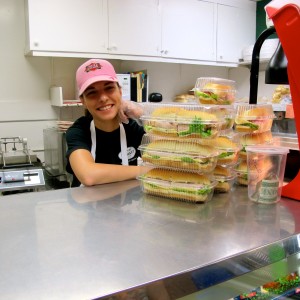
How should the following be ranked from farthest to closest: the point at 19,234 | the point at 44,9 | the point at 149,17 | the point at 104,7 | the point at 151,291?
the point at 149,17 < the point at 104,7 < the point at 44,9 < the point at 19,234 < the point at 151,291

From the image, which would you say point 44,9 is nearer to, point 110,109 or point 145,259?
point 110,109

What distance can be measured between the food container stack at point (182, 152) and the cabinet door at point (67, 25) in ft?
6.17

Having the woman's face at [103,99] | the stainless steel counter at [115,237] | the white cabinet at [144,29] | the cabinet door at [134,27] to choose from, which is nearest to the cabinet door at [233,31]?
the white cabinet at [144,29]

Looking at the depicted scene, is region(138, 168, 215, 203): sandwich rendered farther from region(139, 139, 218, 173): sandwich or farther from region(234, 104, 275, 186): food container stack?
region(234, 104, 275, 186): food container stack

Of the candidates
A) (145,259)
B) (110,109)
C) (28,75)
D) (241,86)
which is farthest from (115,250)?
(241,86)

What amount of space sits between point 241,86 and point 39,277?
141 inches

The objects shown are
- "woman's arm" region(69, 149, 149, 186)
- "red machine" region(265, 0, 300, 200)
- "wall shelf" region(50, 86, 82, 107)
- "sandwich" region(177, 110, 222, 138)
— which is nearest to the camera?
"red machine" region(265, 0, 300, 200)

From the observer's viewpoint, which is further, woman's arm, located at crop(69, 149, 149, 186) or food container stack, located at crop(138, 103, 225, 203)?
woman's arm, located at crop(69, 149, 149, 186)

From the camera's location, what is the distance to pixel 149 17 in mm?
2863

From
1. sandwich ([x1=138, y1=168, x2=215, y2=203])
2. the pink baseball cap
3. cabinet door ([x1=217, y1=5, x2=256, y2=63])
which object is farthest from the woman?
cabinet door ([x1=217, y1=5, x2=256, y2=63])

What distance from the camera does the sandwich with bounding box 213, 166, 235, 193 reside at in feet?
2.86

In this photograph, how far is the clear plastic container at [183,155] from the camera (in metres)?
0.79

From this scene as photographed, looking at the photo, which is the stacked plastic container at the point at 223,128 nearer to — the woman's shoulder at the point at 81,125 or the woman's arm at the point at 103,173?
the woman's arm at the point at 103,173

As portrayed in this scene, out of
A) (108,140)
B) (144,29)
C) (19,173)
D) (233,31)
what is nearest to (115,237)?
(108,140)
